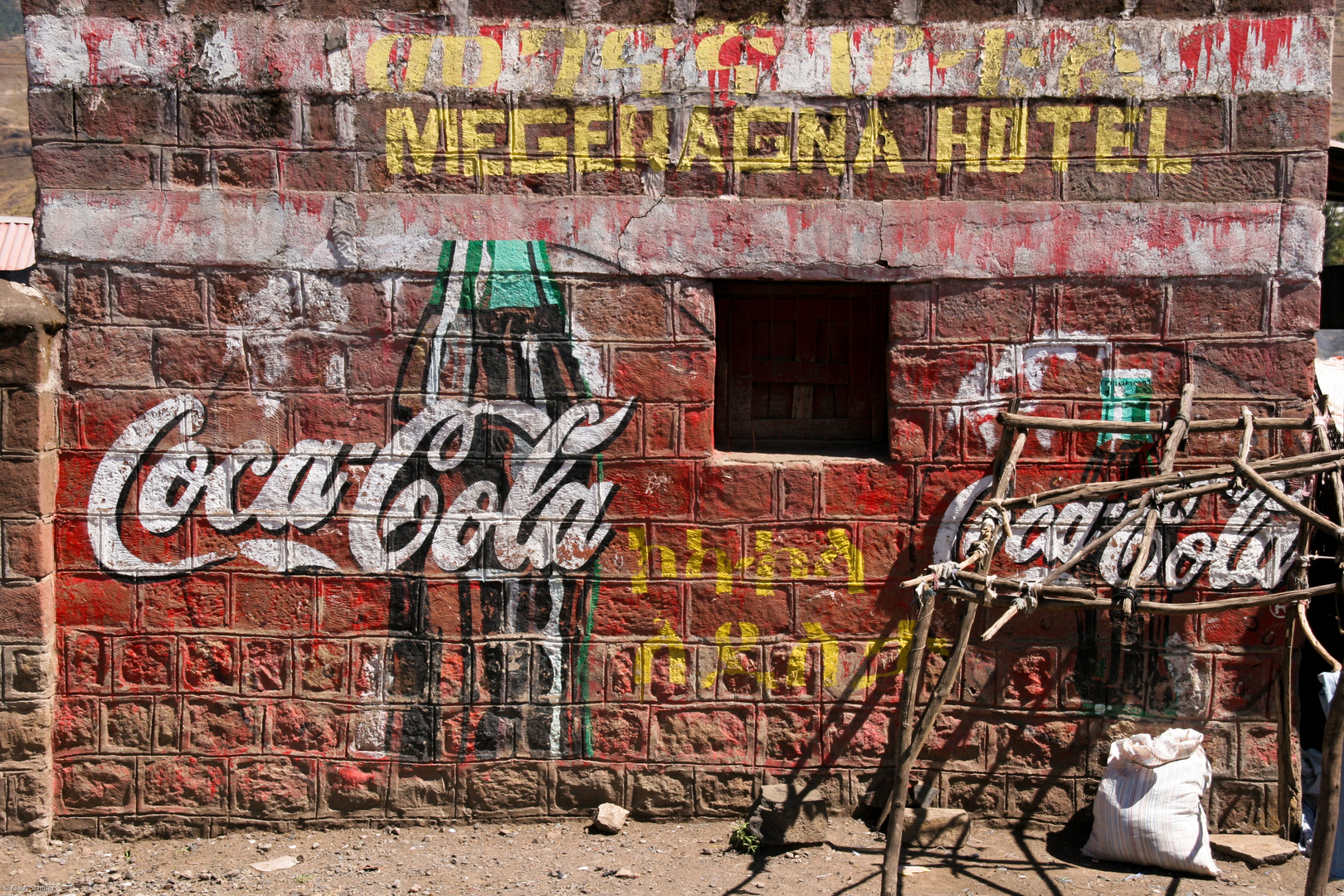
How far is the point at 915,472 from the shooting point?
475 cm

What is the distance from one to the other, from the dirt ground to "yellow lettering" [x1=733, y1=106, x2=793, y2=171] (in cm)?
307

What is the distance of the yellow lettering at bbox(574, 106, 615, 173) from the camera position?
15.2ft

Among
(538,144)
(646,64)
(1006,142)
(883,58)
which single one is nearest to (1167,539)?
(1006,142)

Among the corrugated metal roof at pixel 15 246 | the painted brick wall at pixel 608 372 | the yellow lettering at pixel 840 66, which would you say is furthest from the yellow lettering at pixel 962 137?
the corrugated metal roof at pixel 15 246

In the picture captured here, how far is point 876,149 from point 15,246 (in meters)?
13.3

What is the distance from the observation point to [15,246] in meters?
13.7

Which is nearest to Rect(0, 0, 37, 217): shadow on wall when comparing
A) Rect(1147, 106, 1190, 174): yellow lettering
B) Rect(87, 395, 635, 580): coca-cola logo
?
Rect(87, 395, 635, 580): coca-cola logo

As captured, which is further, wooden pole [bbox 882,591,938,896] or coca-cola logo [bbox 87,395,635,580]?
coca-cola logo [bbox 87,395,635,580]

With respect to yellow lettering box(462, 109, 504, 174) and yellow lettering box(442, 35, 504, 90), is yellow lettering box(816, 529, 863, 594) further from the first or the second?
yellow lettering box(442, 35, 504, 90)

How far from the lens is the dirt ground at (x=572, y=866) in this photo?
4430 millimetres

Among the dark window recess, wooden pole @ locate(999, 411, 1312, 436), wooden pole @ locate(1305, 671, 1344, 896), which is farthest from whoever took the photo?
the dark window recess

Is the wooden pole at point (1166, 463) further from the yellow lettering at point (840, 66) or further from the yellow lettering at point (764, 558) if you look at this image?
the yellow lettering at point (840, 66)

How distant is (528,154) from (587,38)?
22.9 inches

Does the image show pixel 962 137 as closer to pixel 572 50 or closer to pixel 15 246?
pixel 572 50
